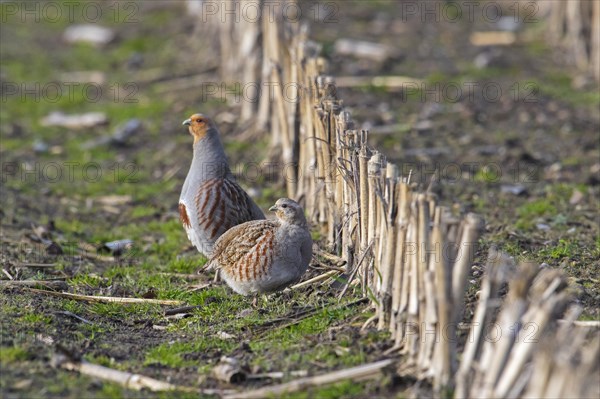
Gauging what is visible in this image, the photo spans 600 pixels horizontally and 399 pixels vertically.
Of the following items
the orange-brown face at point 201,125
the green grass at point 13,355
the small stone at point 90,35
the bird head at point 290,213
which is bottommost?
the green grass at point 13,355

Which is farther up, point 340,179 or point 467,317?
point 340,179

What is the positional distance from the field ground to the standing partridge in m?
0.38

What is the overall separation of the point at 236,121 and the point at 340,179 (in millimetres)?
4832

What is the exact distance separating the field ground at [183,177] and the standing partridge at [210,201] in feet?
1.24

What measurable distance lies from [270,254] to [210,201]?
1.06m

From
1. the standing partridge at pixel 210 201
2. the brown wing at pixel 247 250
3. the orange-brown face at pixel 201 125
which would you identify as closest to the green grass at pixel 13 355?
the brown wing at pixel 247 250

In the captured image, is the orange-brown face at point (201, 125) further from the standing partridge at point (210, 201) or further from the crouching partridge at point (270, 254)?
the crouching partridge at point (270, 254)

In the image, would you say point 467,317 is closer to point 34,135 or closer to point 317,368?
point 317,368

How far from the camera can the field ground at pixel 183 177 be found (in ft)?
17.6

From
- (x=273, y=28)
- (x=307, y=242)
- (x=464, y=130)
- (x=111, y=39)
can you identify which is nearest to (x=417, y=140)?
(x=464, y=130)

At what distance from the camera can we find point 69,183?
10336 mm

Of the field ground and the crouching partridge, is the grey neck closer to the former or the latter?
the field ground

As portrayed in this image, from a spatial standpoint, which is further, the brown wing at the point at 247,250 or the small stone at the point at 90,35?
the small stone at the point at 90,35

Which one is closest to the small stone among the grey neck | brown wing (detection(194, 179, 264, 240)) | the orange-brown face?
the orange-brown face
